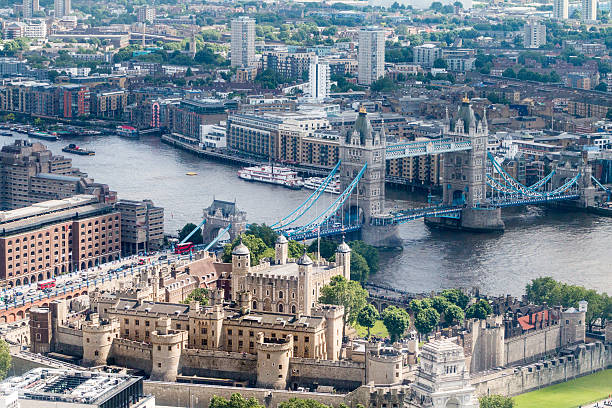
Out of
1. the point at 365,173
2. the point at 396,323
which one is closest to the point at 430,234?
the point at 365,173

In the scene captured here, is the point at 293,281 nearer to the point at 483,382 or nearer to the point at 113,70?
the point at 483,382

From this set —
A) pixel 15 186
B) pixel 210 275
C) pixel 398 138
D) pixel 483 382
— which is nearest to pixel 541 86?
pixel 398 138

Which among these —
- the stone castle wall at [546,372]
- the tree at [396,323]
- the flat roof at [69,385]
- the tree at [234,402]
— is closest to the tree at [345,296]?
the tree at [396,323]

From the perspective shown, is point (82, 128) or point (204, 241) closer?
point (204, 241)

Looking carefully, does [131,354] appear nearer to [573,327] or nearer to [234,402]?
[234,402]

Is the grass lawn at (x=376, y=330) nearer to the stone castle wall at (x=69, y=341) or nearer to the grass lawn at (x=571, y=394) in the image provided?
the grass lawn at (x=571, y=394)
